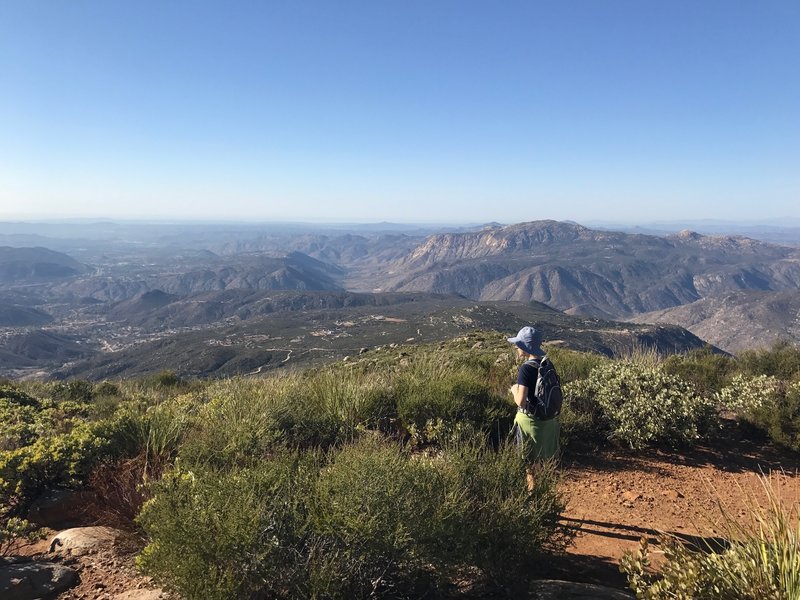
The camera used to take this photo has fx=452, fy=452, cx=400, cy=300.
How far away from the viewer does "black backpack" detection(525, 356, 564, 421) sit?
5031mm

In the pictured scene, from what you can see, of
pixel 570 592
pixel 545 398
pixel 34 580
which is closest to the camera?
pixel 570 592

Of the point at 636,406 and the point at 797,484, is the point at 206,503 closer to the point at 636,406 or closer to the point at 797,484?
the point at 636,406

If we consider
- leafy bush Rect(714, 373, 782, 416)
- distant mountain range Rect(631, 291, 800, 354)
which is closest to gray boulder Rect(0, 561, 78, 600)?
leafy bush Rect(714, 373, 782, 416)

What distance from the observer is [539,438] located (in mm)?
5062

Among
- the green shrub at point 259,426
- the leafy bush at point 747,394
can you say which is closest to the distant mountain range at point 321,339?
the leafy bush at point 747,394

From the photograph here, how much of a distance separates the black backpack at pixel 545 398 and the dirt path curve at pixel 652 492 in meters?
0.95

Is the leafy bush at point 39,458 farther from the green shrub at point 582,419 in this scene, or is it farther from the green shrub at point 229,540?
the green shrub at point 582,419

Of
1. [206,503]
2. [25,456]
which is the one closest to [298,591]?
[206,503]

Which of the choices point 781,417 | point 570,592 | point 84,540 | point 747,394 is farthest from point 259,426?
point 747,394

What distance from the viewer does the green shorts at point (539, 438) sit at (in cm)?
504

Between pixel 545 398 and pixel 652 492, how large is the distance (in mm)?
2449

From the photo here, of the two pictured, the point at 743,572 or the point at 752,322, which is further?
the point at 752,322

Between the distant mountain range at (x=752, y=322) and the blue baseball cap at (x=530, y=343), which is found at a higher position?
the blue baseball cap at (x=530, y=343)

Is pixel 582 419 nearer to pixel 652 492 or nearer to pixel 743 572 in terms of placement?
pixel 652 492
